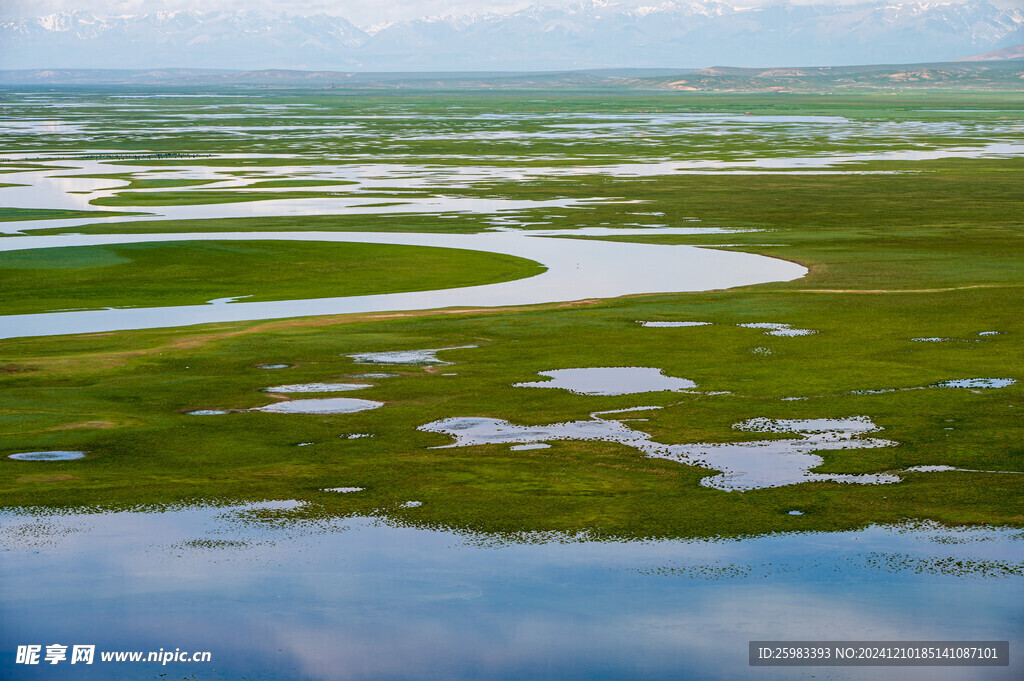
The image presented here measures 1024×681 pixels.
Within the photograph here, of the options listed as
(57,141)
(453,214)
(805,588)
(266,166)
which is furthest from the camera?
(57,141)

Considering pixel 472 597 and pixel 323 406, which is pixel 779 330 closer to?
pixel 323 406

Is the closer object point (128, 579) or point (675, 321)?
point (128, 579)

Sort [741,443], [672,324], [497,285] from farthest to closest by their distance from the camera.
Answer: [497,285], [672,324], [741,443]

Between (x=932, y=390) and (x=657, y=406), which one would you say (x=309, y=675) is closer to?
(x=657, y=406)

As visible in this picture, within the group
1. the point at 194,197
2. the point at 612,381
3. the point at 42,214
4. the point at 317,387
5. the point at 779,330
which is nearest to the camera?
the point at 317,387

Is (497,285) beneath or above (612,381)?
beneath

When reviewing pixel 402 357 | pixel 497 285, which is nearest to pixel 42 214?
pixel 497 285

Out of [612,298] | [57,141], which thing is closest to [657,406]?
[612,298]

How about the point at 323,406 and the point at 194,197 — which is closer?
the point at 323,406
